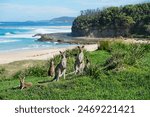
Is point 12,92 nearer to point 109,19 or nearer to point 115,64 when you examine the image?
point 115,64

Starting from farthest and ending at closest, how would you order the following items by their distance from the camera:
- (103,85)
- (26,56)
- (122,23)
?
(122,23) < (26,56) < (103,85)

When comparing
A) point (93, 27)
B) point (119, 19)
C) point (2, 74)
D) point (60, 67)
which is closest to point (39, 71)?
point (2, 74)

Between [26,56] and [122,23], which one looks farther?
[122,23]

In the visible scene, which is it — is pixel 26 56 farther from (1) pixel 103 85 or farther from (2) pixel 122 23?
(2) pixel 122 23

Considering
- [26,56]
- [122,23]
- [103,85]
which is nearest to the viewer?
[103,85]

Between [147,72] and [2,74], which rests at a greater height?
[147,72]

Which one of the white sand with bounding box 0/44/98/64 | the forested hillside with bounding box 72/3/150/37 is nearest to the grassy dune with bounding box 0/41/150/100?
the white sand with bounding box 0/44/98/64

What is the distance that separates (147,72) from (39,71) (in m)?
8.37

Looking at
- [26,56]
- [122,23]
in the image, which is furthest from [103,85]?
[122,23]

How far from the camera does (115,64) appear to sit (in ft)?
51.7

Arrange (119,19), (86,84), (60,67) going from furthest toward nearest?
1. (119,19)
2. (60,67)
3. (86,84)

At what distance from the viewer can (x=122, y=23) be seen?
105 m

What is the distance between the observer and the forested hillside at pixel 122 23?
103188 mm

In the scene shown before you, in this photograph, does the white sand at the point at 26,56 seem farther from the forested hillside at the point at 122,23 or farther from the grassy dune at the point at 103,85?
the forested hillside at the point at 122,23
